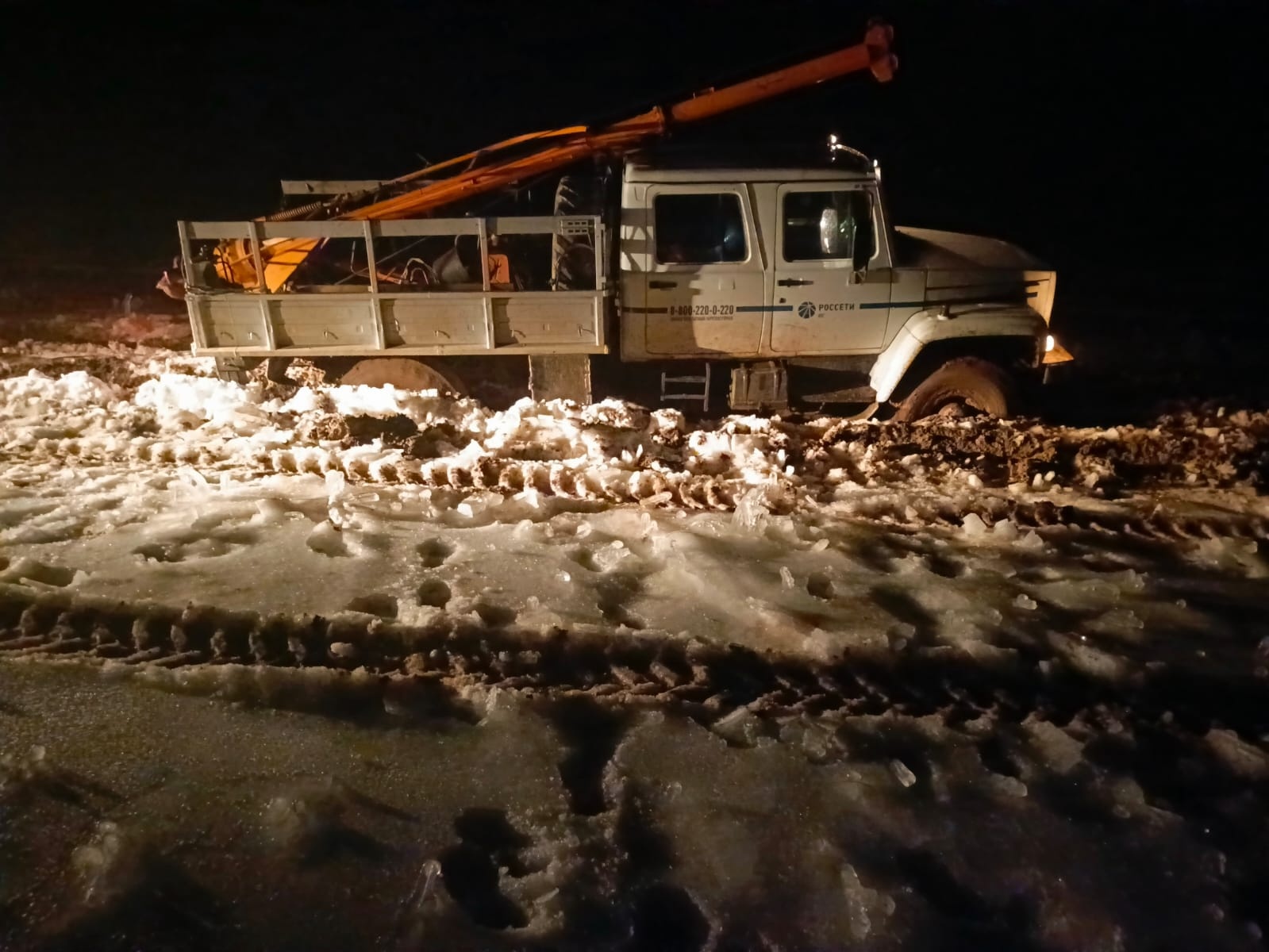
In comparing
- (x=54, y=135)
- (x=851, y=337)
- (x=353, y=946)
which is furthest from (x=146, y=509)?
(x=54, y=135)

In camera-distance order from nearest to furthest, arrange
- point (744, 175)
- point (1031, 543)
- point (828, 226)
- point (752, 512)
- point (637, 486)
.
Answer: point (1031, 543) → point (752, 512) → point (637, 486) → point (744, 175) → point (828, 226)

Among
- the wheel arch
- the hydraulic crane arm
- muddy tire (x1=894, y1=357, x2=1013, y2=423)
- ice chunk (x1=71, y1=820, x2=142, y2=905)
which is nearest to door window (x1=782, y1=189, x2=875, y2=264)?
the wheel arch

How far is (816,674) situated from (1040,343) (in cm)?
431

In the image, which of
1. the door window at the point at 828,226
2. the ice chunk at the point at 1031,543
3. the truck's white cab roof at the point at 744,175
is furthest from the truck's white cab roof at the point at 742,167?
the ice chunk at the point at 1031,543

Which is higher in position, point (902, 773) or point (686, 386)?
point (686, 386)

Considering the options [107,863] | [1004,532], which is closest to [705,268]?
[1004,532]

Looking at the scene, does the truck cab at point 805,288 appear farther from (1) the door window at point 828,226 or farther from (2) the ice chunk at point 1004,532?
(2) the ice chunk at point 1004,532

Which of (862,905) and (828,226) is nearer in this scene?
(862,905)

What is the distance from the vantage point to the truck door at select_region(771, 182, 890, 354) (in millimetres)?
6270

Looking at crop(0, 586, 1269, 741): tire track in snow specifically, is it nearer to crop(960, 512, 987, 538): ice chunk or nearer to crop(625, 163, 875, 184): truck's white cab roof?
crop(960, 512, 987, 538): ice chunk

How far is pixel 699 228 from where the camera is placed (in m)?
6.41

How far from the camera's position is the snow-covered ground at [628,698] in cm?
251

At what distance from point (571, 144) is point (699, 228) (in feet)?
4.13

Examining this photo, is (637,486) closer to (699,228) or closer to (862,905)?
(699,228)
